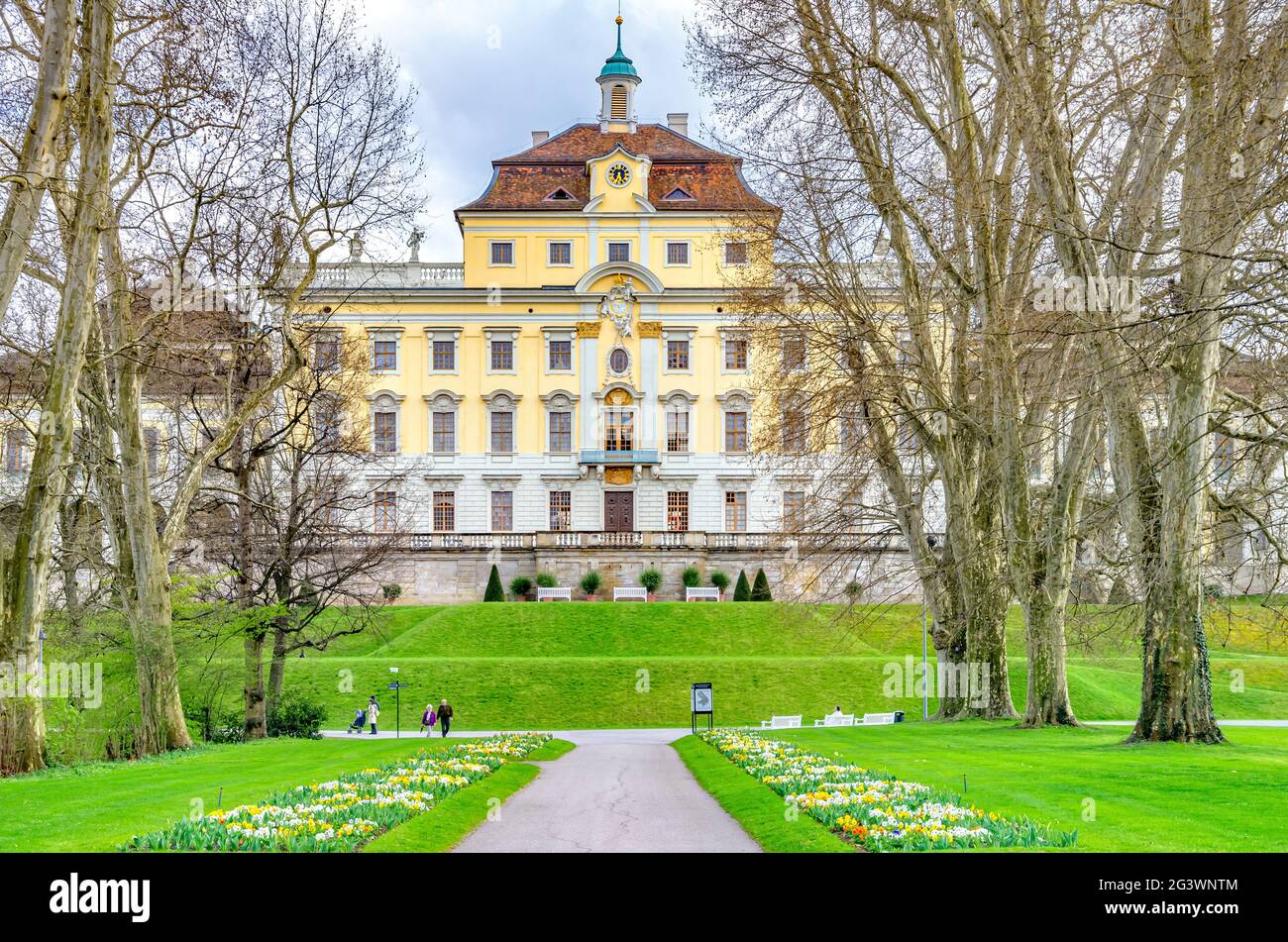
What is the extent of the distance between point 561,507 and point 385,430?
9.56 meters

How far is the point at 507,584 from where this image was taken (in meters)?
58.0

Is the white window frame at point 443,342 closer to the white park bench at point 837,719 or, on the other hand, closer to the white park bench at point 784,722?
the white park bench at point 784,722

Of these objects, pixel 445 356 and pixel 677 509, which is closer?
pixel 677 509

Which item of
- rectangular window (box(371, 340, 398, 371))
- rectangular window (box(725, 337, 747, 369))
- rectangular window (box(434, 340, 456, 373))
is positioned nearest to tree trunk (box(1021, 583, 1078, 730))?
rectangular window (box(725, 337, 747, 369))

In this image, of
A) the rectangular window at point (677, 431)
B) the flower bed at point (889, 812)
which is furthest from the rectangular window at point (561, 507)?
the flower bed at point (889, 812)

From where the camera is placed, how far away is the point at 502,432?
63219 mm

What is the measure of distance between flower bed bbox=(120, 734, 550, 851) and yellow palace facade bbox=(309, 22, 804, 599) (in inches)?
1721

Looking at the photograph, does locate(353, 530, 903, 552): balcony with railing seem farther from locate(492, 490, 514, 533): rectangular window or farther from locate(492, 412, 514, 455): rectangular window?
locate(492, 412, 514, 455): rectangular window

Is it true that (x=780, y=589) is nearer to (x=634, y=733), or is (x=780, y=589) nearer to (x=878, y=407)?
(x=634, y=733)

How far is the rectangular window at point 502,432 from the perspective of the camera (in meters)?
63.0

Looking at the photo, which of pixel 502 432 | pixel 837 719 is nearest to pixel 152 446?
pixel 837 719

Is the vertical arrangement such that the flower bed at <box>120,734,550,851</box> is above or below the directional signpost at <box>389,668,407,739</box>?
above

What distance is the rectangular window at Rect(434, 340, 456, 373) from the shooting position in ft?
207

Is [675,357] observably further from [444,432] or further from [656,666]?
[656,666]
